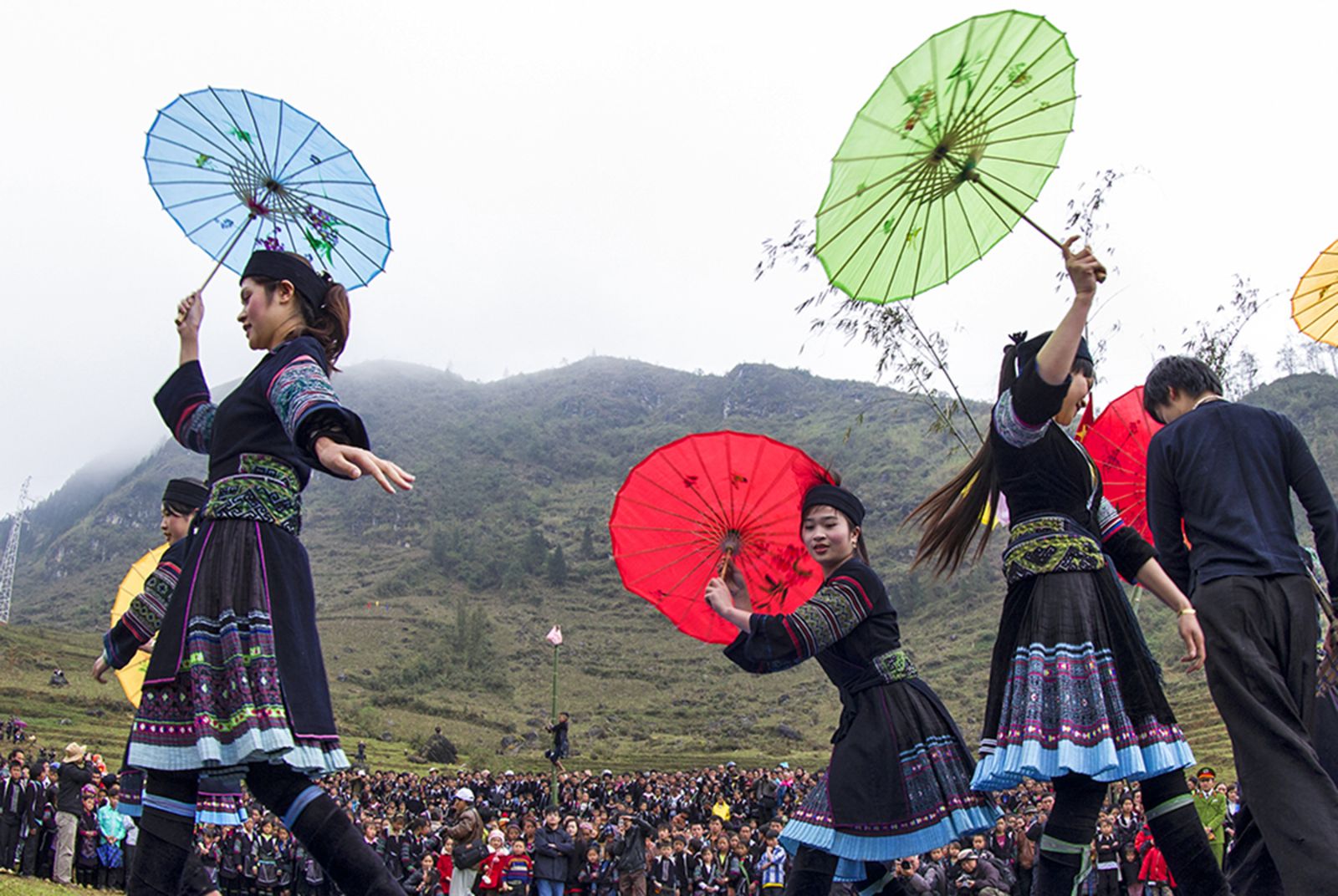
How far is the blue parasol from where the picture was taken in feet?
13.5

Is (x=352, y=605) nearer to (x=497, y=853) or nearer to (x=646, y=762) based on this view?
(x=646, y=762)

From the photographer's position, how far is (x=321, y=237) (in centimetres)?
430

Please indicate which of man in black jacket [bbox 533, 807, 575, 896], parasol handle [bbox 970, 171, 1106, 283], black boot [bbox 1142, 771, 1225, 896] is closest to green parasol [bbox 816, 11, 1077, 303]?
parasol handle [bbox 970, 171, 1106, 283]

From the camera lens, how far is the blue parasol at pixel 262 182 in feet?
13.5

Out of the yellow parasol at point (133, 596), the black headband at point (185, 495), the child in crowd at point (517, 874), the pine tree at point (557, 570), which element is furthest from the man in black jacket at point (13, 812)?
the pine tree at point (557, 570)

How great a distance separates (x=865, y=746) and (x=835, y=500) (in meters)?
1.06

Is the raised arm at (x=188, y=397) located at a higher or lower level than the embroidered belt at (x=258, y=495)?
higher

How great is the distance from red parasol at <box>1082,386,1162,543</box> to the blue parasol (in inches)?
171

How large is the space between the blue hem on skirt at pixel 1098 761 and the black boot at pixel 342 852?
1815mm

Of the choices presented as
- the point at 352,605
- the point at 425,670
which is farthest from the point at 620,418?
the point at 425,670

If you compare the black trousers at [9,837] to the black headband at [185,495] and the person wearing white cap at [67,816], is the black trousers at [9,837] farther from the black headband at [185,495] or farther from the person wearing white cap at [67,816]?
the black headband at [185,495]

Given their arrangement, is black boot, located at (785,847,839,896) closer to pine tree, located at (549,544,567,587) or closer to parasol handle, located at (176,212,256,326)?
parasol handle, located at (176,212,256,326)

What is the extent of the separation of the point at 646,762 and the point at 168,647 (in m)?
55.0

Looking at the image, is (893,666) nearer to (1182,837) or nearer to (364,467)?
(1182,837)
